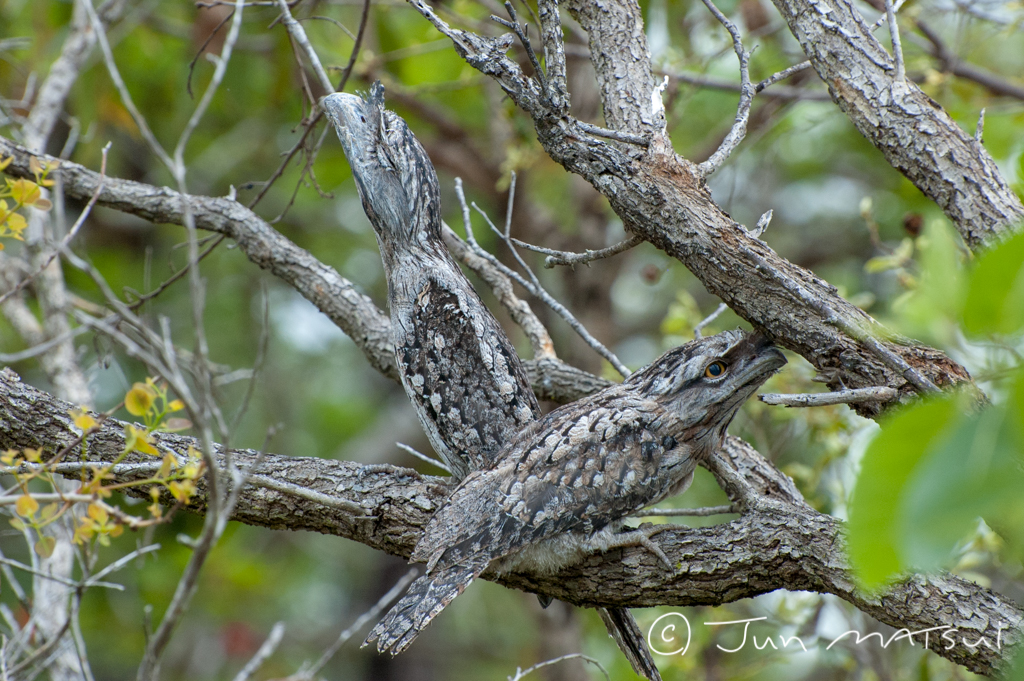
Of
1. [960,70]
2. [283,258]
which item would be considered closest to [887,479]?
[283,258]

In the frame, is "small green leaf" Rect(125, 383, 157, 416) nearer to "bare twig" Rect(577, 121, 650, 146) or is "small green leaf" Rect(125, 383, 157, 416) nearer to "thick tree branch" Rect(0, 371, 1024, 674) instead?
"thick tree branch" Rect(0, 371, 1024, 674)

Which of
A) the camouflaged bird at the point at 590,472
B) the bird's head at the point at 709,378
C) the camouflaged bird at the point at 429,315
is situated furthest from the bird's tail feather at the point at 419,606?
the bird's head at the point at 709,378

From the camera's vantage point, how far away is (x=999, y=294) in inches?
32.0

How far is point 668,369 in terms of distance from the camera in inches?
92.4

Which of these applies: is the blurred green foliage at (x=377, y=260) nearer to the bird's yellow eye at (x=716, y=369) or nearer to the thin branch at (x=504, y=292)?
the thin branch at (x=504, y=292)

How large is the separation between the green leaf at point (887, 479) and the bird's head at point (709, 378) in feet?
4.49

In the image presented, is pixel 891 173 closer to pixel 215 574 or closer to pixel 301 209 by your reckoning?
pixel 301 209

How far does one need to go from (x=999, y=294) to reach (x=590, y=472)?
1.53 m

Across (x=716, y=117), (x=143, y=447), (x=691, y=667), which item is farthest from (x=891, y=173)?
(x=143, y=447)

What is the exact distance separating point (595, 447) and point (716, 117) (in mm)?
4915

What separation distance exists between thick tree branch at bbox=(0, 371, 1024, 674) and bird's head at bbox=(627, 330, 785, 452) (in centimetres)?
31

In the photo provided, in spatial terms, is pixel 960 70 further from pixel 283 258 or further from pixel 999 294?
pixel 999 294

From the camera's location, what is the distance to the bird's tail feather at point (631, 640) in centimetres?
254

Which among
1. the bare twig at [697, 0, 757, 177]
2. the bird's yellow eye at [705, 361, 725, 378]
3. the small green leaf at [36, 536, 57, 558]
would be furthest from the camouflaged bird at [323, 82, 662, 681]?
the small green leaf at [36, 536, 57, 558]
